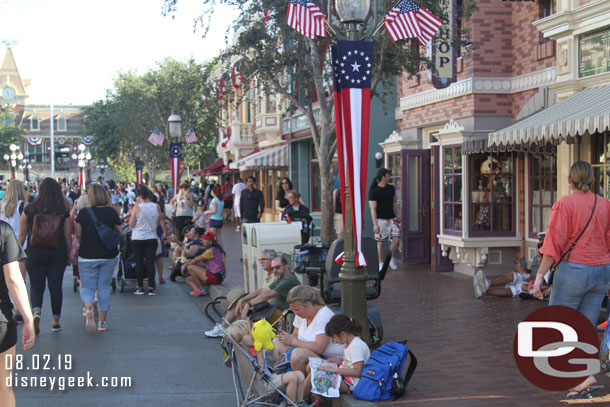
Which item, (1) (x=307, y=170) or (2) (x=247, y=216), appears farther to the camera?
(1) (x=307, y=170)

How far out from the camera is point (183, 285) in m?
14.0

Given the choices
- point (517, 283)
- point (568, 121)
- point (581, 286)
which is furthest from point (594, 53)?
point (581, 286)

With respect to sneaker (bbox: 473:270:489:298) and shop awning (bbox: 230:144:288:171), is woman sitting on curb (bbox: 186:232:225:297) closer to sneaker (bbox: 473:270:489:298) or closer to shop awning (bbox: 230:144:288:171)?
sneaker (bbox: 473:270:489:298)

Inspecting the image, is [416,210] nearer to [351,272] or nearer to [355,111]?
[351,272]

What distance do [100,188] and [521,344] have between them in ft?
20.3

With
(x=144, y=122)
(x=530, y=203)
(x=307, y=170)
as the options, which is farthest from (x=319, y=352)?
(x=144, y=122)

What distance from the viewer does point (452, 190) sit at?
14008 millimetres

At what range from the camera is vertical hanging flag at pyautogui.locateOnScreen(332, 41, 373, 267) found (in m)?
7.31

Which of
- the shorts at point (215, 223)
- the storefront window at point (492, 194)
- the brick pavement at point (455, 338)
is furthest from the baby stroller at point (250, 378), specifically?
the shorts at point (215, 223)

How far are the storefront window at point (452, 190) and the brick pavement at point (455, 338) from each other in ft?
3.16

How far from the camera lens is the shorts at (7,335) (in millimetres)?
4715

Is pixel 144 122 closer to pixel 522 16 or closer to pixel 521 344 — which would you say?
pixel 522 16

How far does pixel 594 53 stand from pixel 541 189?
9.18ft

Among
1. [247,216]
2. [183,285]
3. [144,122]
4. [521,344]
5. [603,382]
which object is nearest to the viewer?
[521,344]
